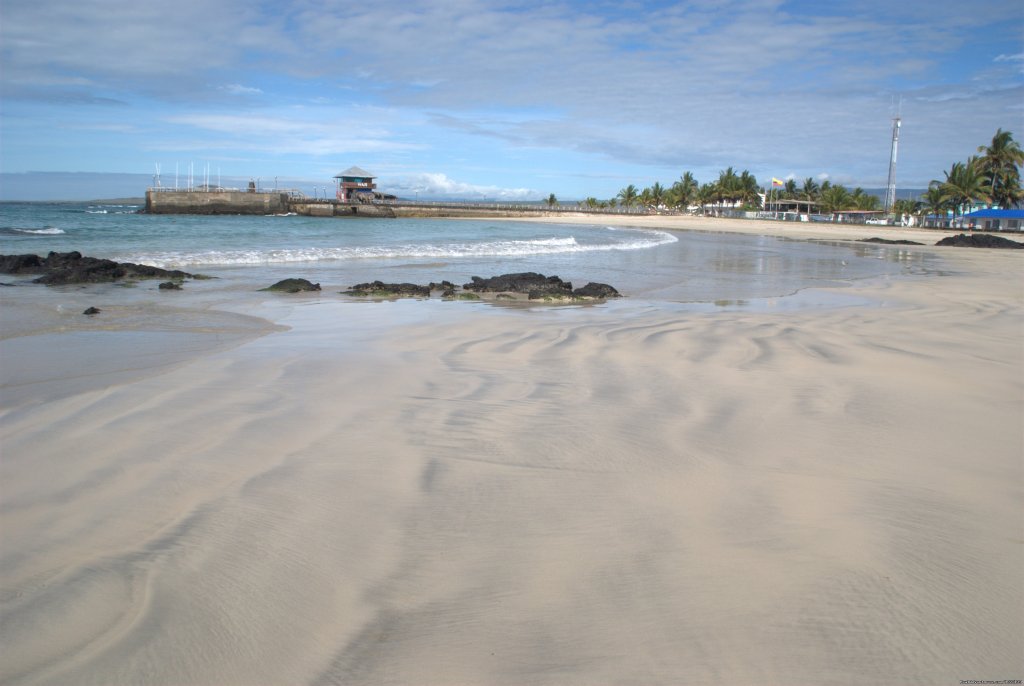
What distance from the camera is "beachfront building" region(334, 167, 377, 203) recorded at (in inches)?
3312

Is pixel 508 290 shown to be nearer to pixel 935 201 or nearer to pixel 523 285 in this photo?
pixel 523 285

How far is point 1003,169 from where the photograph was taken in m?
57.8

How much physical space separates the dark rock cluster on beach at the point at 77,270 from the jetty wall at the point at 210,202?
60.9 metres

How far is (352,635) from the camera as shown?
7.32 feet

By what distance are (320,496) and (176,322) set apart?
6027 millimetres

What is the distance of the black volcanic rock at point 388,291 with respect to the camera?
1120cm

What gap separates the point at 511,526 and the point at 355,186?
87.3 m

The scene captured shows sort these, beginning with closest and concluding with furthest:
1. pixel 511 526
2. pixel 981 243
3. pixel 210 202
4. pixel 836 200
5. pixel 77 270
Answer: pixel 511 526, pixel 77 270, pixel 981 243, pixel 210 202, pixel 836 200

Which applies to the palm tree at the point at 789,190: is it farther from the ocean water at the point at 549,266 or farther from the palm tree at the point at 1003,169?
the ocean water at the point at 549,266

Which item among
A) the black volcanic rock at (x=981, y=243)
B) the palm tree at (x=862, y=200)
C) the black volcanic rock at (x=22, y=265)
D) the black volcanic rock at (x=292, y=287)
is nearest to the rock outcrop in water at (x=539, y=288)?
the black volcanic rock at (x=292, y=287)

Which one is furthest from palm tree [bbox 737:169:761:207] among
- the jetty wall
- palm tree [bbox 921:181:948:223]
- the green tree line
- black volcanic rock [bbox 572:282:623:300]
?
black volcanic rock [bbox 572:282:623:300]

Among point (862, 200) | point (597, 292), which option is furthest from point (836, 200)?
point (597, 292)

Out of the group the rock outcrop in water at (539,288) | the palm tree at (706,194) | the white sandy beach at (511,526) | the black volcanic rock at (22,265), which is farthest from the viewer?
the palm tree at (706,194)

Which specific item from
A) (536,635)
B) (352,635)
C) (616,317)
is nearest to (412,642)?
(352,635)
